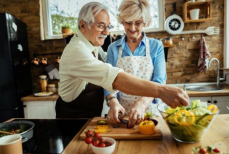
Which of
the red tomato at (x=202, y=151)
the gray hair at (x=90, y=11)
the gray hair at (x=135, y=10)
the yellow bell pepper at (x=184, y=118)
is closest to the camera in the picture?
the red tomato at (x=202, y=151)

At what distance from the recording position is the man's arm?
84cm

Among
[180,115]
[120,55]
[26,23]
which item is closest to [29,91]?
[26,23]

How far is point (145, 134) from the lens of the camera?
0.93 meters

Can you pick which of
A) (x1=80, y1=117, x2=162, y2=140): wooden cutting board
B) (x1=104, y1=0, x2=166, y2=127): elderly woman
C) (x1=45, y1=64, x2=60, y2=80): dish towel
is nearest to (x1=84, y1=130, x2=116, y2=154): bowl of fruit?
(x1=80, y1=117, x2=162, y2=140): wooden cutting board

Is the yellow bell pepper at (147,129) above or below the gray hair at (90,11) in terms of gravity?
below

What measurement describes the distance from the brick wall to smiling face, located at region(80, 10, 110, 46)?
5.91 ft

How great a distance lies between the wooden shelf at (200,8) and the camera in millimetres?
2623

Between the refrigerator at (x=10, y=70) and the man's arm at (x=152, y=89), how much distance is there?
7.39ft

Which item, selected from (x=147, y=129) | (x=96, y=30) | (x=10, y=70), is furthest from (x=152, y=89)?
(x=10, y=70)

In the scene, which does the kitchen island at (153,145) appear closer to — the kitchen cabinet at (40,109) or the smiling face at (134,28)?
the smiling face at (134,28)

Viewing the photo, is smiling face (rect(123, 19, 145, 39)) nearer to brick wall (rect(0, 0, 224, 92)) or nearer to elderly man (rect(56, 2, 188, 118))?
elderly man (rect(56, 2, 188, 118))

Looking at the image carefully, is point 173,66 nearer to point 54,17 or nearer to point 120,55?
point 120,55

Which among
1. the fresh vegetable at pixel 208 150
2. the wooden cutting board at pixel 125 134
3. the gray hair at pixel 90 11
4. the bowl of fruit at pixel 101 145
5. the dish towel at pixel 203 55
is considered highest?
the gray hair at pixel 90 11

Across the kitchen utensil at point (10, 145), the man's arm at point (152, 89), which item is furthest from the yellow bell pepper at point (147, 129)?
the kitchen utensil at point (10, 145)
